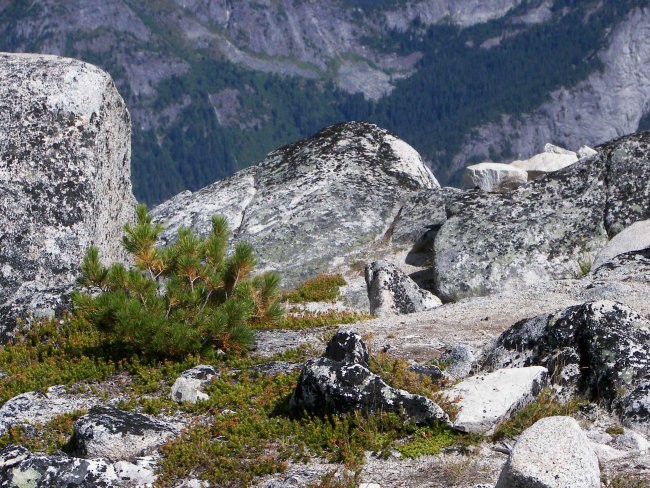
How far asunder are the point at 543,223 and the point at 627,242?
2776mm

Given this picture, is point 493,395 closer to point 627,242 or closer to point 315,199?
point 627,242

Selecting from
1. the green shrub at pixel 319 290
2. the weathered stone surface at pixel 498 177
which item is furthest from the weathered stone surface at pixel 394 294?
the weathered stone surface at pixel 498 177

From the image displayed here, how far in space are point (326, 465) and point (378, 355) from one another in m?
3.17

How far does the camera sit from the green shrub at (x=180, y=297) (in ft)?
47.4

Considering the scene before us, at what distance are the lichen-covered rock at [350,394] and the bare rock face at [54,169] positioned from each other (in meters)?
9.80

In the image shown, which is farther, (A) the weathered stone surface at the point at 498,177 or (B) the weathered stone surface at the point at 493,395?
(A) the weathered stone surface at the point at 498,177

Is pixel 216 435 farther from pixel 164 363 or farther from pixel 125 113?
pixel 125 113

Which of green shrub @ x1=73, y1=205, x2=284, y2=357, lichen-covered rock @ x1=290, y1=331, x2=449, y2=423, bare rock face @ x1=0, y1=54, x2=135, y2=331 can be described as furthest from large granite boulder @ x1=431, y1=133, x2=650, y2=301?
lichen-covered rock @ x1=290, y1=331, x2=449, y2=423

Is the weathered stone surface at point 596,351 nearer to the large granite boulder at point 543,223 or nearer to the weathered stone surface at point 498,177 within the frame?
the large granite boulder at point 543,223

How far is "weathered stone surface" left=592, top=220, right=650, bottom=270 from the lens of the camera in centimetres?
2131

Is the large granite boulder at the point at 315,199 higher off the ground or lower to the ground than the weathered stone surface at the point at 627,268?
higher

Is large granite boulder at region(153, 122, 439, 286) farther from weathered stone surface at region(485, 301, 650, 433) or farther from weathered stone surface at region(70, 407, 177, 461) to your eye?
weathered stone surface at region(70, 407, 177, 461)

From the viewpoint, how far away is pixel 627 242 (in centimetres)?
2172

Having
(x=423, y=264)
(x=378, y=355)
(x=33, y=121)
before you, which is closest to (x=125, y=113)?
(x=33, y=121)
